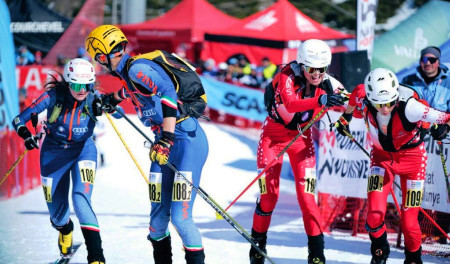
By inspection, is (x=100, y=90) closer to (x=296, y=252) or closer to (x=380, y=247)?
(x=296, y=252)

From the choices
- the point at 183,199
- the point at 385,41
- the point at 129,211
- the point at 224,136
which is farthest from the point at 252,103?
the point at 183,199

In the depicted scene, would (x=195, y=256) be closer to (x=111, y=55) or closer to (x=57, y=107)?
(x=111, y=55)

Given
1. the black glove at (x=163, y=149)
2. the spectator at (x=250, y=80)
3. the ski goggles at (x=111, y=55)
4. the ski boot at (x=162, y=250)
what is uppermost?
the ski goggles at (x=111, y=55)

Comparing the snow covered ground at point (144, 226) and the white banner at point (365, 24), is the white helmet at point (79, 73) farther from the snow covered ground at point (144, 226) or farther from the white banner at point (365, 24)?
the white banner at point (365, 24)

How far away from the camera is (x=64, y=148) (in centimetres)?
706

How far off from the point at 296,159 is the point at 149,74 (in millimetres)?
1913

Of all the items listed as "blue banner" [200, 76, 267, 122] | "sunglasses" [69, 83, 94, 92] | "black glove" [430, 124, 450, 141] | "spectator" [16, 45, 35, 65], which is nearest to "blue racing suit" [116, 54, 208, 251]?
"sunglasses" [69, 83, 94, 92]

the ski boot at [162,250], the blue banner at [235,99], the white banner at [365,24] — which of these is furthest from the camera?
the blue banner at [235,99]

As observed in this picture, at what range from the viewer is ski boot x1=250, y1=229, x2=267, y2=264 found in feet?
23.4

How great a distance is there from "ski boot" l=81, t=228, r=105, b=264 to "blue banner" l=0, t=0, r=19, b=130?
5170 mm

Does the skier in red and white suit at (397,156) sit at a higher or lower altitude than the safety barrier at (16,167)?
higher

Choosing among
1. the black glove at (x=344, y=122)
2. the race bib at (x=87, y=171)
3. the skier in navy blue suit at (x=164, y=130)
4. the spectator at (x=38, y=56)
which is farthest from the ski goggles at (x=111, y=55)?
the spectator at (x=38, y=56)

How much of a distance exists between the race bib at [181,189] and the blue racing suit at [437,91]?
12.1ft

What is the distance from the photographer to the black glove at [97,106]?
7000 millimetres
